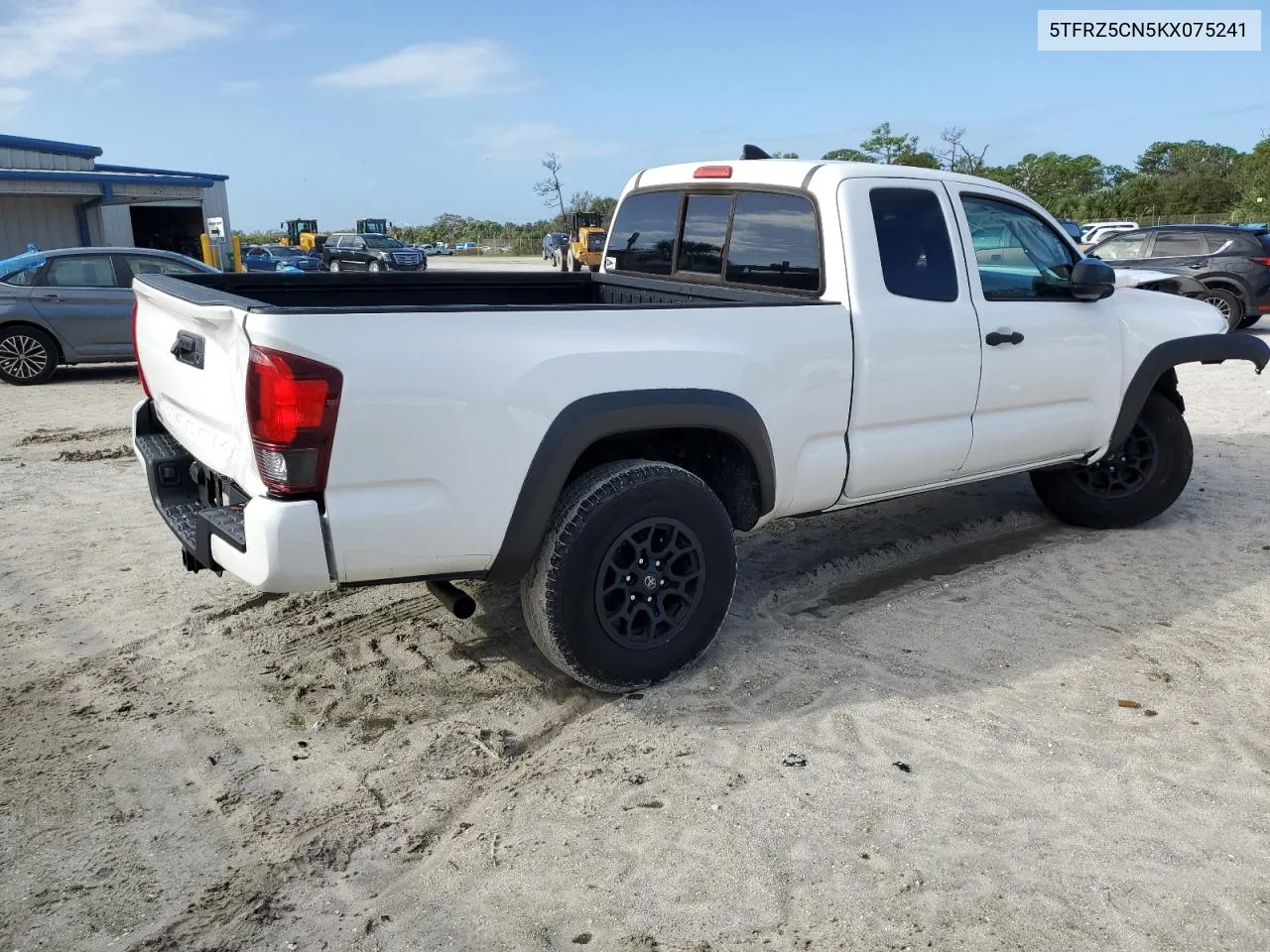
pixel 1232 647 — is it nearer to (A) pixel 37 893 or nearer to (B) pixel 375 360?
(B) pixel 375 360

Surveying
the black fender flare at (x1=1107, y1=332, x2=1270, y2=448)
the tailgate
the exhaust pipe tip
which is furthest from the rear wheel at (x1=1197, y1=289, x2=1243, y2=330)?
the tailgate

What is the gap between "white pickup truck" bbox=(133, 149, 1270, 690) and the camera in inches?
119

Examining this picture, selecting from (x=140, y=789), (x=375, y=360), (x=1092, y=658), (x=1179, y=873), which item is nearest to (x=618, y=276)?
(x=375, y=360)

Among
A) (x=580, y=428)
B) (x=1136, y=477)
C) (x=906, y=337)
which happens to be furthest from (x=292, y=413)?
(x=1136, y=477)

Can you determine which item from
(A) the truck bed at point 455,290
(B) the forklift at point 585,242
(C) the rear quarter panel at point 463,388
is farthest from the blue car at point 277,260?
(C) the rear quarter panel at point 463,388

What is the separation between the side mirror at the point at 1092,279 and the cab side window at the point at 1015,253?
12cm

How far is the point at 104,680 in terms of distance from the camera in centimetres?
388

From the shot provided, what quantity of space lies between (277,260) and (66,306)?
2515 cm

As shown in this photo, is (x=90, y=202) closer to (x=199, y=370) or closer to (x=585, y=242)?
(x=585, y=242)

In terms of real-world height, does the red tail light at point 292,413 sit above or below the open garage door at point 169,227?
below

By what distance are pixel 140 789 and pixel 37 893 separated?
50 centimetres

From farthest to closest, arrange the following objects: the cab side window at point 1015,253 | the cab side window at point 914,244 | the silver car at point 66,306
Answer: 1. the silver car at point 66,306
2. the cab side window at point 1015,253
3. the cab side window at point 914,244

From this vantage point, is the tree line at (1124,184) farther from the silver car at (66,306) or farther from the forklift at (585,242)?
the silver car at (66,306)

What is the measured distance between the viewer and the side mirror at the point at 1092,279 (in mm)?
4746
